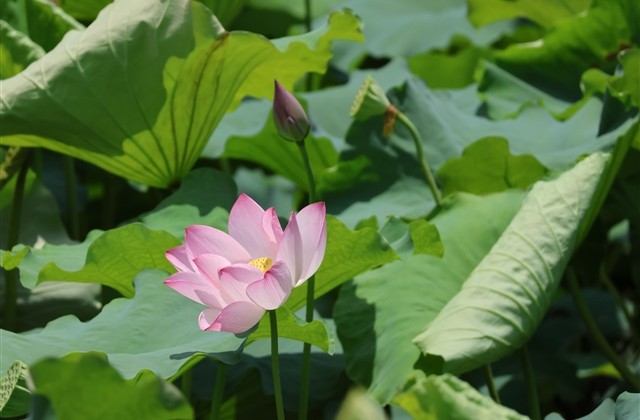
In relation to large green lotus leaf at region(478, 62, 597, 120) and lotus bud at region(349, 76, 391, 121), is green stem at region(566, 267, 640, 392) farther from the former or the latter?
large green lotus leaf at region(478, 62, 597, 120)

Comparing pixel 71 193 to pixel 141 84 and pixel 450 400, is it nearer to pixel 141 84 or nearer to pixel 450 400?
pixel 141 84

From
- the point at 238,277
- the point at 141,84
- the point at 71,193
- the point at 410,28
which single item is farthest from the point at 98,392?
the point at 410,28

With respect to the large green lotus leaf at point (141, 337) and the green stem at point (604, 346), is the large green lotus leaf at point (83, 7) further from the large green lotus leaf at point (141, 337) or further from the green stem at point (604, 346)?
the green stem at point (604, 346)

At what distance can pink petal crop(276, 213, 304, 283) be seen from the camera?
2.74 feet

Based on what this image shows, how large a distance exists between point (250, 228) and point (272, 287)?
10 centimetres

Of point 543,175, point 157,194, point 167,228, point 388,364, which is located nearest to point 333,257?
point 388,364

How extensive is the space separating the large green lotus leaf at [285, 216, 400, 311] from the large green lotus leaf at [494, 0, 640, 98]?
2.62 ft

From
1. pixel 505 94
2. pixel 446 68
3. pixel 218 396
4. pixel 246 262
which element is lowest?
pixel 446 68

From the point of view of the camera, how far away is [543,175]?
1.37m

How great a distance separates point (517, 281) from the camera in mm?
1106

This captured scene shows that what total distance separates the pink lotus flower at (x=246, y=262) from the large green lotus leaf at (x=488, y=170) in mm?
529

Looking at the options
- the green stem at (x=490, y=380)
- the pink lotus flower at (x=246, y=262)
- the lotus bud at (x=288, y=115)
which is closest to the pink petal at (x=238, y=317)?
the pink lotus flower at (x=246, y=262)

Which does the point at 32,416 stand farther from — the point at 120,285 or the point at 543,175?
the point at 543,175

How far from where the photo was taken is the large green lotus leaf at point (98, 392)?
63 cm
